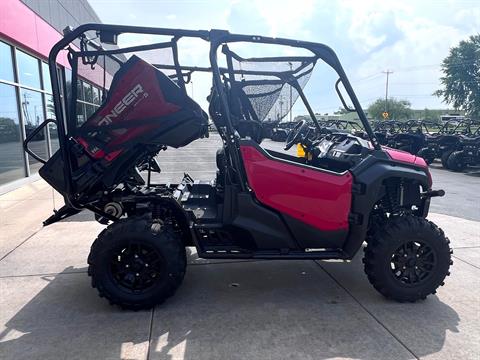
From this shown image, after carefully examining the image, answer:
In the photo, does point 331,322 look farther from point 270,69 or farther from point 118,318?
point 270,69

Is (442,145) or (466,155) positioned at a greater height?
(442,145)

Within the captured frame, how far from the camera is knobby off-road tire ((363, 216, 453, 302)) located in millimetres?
3590

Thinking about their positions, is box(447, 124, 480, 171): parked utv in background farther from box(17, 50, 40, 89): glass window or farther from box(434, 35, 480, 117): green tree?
box(434, 35, 480, 117): green tree

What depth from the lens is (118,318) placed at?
3398mm

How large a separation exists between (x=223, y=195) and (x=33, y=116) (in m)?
9.36

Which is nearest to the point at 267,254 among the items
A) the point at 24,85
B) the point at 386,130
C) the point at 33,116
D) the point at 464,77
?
the point at 24,85

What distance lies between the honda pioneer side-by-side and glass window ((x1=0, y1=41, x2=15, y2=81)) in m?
6.80

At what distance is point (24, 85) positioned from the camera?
10.6m

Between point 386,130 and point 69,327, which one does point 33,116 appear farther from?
point 386,130

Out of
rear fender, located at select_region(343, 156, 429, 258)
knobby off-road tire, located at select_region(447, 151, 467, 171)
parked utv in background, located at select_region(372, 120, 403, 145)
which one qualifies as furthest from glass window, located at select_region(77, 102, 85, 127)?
knobby off-road tire, located at select_region(447, 151, 467, 171)

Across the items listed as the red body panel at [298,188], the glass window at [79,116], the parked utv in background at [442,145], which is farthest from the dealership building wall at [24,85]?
the parked utv in background at [442,145]

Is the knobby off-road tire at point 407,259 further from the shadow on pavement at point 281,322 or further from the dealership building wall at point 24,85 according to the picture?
the dealership building wall at point 24,85

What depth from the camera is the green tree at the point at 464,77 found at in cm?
4716

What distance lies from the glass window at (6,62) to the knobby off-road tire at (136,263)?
25.4 ft
